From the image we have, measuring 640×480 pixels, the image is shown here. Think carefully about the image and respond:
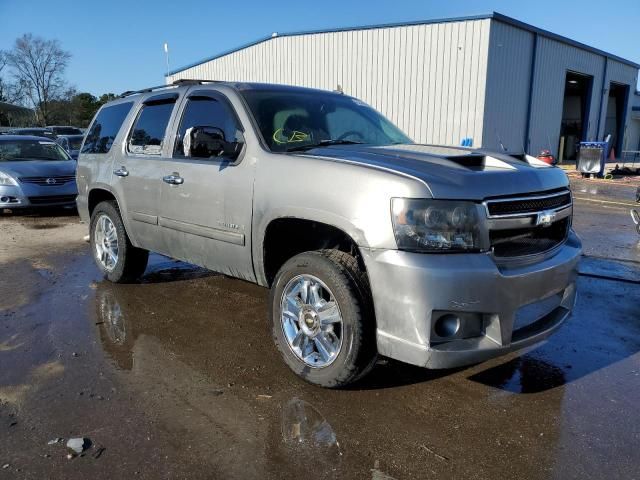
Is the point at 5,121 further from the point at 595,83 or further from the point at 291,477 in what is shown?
the point at 291,477

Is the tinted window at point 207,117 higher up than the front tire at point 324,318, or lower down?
higher up

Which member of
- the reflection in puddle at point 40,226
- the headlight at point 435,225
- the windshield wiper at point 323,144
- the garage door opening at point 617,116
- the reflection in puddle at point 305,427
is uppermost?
the garage door opening at point 617,116

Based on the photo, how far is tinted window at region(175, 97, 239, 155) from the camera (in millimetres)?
3930

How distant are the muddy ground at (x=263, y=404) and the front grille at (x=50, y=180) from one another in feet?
19.5

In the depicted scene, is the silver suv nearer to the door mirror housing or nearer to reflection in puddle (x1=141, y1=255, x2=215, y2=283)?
the door mirror housing

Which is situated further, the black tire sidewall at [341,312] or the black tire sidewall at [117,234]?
the black tire sidewall at [117,234]

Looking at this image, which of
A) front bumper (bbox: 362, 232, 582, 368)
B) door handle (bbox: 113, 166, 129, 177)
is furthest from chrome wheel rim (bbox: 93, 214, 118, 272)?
front bumper (bbox: 362, 232, 582, 368)

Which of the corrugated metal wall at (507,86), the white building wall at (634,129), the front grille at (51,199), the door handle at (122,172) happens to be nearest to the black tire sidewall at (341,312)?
the door handle at (122,172)

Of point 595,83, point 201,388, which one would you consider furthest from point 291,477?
point 595,83

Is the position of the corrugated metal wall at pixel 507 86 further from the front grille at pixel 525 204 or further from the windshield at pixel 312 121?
the front grille at pixel 525 204

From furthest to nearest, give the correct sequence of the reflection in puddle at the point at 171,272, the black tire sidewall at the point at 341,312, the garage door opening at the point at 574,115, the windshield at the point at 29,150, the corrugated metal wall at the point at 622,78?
the corrugated metal wall at the point at 622,78 < the garage door opening at the point at 574,115 < the windshield at the point at 29,150 < the reflection in puddle at the point at 171,272 < the black tire sidewall at the point at 341,312

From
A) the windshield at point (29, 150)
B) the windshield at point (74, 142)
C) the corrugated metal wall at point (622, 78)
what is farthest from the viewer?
the corrugated metal wall at point (622, 78)

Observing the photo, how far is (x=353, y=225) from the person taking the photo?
2.87 metres

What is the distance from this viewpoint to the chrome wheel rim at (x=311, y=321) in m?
3.12
